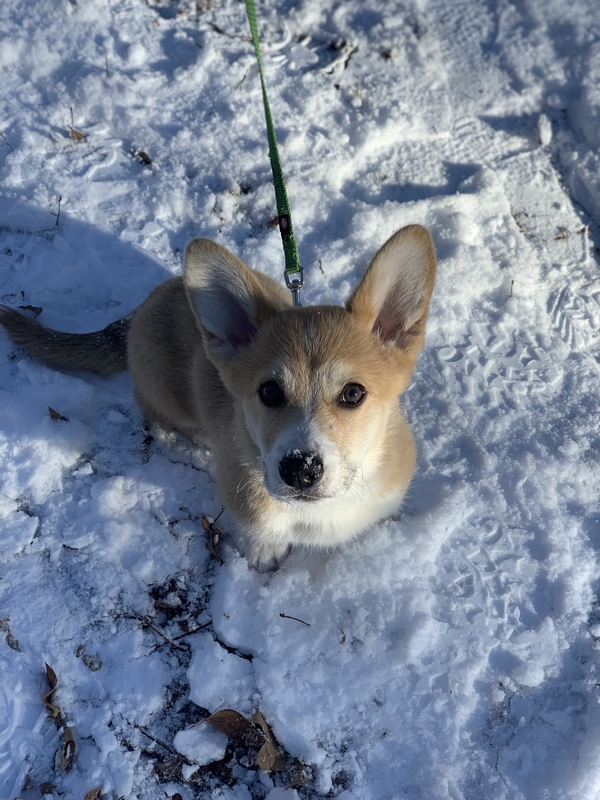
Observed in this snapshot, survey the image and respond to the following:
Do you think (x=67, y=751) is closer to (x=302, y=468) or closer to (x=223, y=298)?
(x=302, y=468)

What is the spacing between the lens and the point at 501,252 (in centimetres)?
346

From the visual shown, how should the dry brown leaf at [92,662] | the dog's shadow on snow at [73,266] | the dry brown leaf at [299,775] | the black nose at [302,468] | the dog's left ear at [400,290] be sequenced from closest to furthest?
1. the black nose at [302,468]
2. the dog's left ear at [400,290]
3. the dry brown leaf at [299,775]
4. the dry brown leaf at [92,662]
5. the dog's shadow on snow at [73,266]

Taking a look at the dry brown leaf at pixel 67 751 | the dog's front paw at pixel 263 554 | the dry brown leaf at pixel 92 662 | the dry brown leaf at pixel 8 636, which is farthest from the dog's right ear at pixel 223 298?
the dry brown leaf at pixel 67 751

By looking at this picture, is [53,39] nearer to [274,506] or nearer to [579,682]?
[274,506]

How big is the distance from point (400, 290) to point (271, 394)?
24.6 inches

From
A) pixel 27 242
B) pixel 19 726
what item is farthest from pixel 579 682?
pixel 27 242

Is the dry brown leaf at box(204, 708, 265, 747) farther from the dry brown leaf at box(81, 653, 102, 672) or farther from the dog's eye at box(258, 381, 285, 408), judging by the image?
the dog's eye at box(258, 381, 285, 408)

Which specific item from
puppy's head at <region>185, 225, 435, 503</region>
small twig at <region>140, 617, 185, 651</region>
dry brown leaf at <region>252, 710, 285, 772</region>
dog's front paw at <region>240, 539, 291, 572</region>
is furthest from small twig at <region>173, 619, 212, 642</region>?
puppy's head at <region>185, 225, 435, 503</region>

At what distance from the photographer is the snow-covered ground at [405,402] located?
7.59ft

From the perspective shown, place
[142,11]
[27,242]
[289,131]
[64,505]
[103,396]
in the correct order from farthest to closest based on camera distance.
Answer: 1. [142,11]
2. [289,131]
3. [27,242]
4. [103,396]
5. [64,505]

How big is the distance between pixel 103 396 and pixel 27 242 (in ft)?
3.63

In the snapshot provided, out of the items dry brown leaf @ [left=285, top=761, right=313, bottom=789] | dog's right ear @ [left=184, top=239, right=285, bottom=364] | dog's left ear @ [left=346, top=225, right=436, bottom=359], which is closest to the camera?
dog's left ear @ [left=346, top=225, right=436, bottom=359]

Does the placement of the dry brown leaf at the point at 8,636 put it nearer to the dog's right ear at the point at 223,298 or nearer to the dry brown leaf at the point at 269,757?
the dry brown leaf at the point at 269,757

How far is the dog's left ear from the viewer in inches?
78.9
